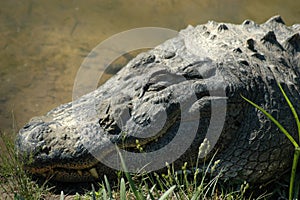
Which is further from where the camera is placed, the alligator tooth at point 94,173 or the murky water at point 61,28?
the murky water at point 61,28

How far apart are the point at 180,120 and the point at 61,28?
289 centimetres

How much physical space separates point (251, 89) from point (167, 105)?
0.81m

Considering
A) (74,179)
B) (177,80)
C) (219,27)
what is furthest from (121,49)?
(74,179)

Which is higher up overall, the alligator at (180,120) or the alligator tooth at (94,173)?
the alligator at (180,120)

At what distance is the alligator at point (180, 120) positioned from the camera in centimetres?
361

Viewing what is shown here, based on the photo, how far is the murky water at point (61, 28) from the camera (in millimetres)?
5148

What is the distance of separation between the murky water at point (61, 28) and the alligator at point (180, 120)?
47.4 inches

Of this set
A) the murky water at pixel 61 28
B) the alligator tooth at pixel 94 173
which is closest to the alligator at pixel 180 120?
A: the alligator tooth at pixel 94 173

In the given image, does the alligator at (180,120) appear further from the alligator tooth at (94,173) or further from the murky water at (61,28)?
the murky water at (61,28)

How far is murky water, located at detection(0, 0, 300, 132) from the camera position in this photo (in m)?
5.15

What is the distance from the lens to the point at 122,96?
377 centimetres

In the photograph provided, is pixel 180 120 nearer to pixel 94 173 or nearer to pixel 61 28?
pixel 94 173

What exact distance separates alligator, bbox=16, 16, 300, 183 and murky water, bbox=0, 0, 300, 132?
120 centimetres

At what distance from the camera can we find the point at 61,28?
6164mm
